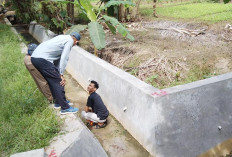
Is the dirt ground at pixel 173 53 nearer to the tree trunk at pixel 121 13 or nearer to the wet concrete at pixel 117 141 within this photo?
the wet concrete at pixel 117 141

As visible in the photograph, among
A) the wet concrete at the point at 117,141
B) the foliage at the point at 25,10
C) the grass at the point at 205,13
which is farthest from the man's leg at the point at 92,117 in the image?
the foliage at the point at 25,10

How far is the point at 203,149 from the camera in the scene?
3.82 metres

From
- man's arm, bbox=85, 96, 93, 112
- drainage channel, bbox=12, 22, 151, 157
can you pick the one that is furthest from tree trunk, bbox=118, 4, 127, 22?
man's arm, bbox=85, 96, 93, 112

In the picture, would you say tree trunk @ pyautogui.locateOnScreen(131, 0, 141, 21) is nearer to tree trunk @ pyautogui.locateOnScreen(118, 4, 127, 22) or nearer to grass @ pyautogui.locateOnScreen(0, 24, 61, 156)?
tree trunk @ pyautogui.locateOnScreen(118, 4, 127, 22)

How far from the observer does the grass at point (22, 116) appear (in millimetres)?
3326

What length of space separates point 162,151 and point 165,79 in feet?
6.91

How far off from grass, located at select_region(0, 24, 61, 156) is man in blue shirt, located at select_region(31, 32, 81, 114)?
33 cm

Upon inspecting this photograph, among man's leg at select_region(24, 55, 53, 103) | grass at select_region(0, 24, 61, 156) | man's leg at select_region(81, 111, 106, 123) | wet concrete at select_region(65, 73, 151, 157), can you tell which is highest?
man's leg at select_region(24, 55, 53, 103)

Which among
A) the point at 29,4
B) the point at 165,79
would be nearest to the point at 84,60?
the point at 165,79

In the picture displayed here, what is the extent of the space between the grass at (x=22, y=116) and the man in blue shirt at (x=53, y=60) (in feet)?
1.09

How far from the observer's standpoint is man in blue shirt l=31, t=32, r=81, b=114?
4227 millimetres

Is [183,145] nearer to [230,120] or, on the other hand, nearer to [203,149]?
[203,149]

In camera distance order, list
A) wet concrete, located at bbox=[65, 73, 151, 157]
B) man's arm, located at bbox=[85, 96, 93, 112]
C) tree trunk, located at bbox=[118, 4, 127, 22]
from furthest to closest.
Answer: tree trunk, located at bbox=[118, 4, 127, 22]
man's arm, located at bbox=[85, 96, 93, 112]
wet concrete, located at bbox=[65, 73, 151, 157]

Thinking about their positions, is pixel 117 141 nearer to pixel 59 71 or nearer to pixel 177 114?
pixel 177 114
